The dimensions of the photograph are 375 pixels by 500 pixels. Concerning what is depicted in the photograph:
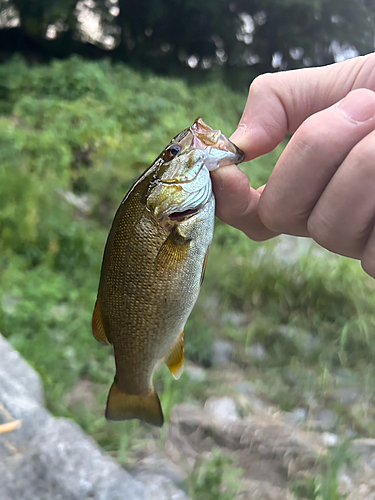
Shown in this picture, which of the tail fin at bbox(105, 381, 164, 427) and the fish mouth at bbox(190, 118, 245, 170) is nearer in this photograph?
the fish mouth at bbox(190, 118, 245, 170)

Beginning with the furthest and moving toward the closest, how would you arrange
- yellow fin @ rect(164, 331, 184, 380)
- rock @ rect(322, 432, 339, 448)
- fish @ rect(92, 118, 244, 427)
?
rock @ rect(322, 432, 339, 448), yellow fin @ rect(164, 331, 184, 380), fish @ rect(92, 118, 244, 427)

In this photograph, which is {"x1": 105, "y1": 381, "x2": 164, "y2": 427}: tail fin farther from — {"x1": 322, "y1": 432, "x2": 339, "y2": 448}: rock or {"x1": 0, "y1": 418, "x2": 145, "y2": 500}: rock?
{"x1": 322, "y1": 432, "x2": 339, "y2": 448}: rock

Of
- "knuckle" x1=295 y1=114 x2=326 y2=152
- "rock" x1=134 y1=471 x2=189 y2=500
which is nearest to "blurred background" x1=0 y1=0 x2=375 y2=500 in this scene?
"rock" x1=134 y1=471 x2=189 y2=500

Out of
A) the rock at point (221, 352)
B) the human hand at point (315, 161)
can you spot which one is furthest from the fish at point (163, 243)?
the rock at point (221, 352)

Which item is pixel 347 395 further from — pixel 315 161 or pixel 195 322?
pixel 315 161

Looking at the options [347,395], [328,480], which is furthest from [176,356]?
[347,395]

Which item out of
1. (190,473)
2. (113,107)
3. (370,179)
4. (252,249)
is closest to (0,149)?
(113,107)
